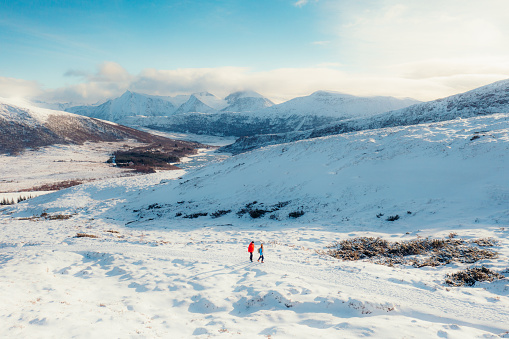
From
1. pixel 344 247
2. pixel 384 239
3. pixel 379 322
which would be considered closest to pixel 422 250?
pixel 384 239

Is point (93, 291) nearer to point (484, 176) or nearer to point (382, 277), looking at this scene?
point (382, 277)

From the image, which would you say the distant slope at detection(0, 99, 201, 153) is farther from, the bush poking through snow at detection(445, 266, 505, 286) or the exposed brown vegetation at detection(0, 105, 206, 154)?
the bush poking through snow at detection(445, 266, 505, 286)

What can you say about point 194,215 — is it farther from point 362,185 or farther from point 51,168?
point 51,168

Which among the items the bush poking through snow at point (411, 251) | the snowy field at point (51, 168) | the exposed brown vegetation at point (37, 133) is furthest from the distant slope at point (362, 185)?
the exposed brown vegetation at point (37, 133)

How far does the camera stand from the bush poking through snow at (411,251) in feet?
49.0

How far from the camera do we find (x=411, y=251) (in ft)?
54.5

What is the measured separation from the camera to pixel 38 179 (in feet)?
280

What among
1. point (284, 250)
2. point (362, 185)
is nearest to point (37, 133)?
point (362, 185)

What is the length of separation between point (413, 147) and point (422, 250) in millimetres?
20632

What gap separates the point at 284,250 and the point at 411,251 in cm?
809

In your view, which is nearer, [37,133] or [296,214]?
[296,214]

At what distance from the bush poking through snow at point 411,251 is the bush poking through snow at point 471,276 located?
1.38m

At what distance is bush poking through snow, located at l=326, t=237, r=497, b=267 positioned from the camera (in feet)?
49.0

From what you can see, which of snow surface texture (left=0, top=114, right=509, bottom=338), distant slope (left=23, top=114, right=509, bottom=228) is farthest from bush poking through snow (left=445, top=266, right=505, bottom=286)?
distant slope (left=23, top=114, right=509, bottom=228)
